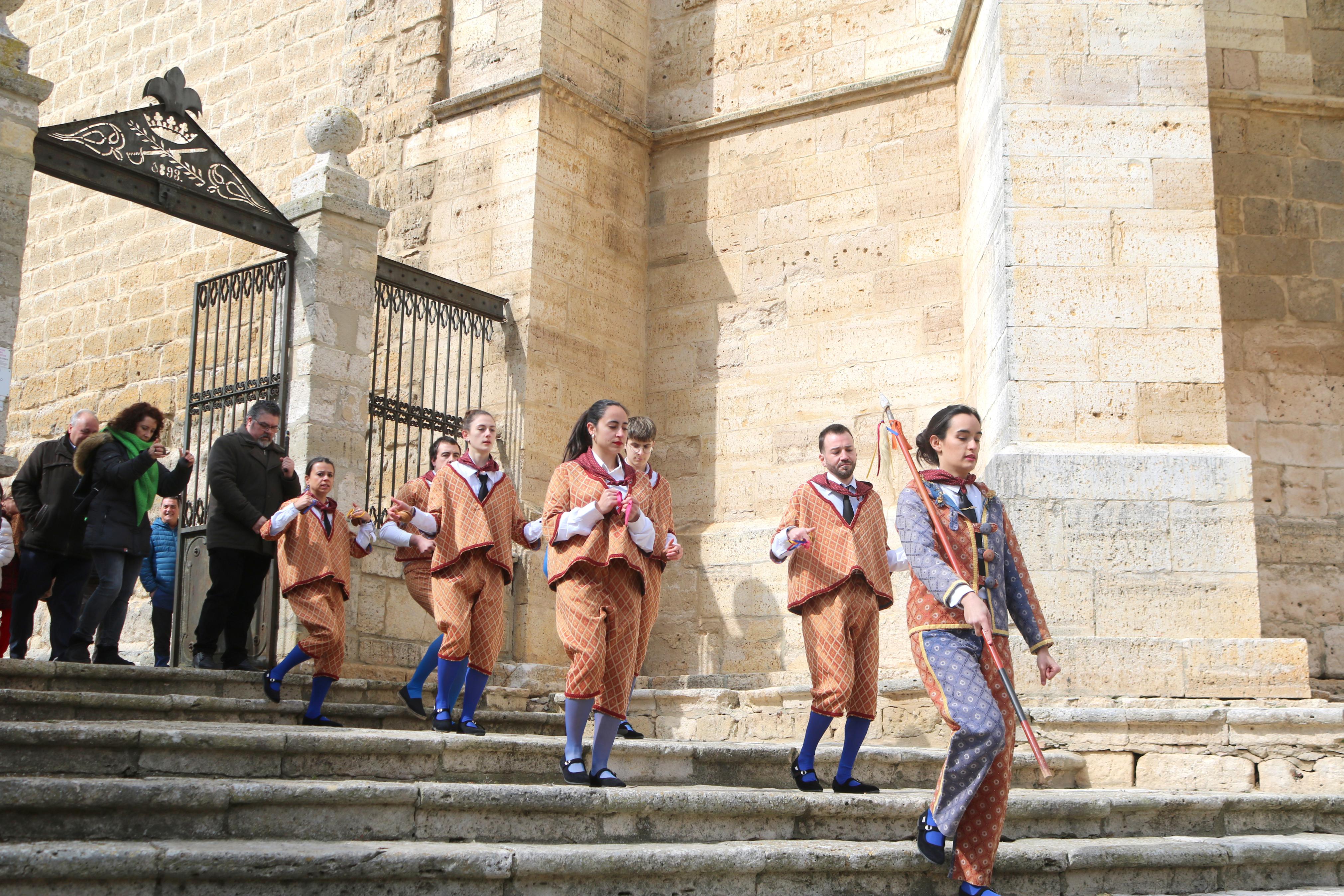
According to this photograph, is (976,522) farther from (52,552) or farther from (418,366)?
(418,366)

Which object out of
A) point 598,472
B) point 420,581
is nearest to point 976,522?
point 598,472

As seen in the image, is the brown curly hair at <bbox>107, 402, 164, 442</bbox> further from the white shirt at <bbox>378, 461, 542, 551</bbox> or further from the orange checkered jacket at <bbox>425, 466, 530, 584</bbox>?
the orange checkered jacket at <bbox>425, 466, 530, 584</bbox>

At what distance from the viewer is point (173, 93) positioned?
8258mm

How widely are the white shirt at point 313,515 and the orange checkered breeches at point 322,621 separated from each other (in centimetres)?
30

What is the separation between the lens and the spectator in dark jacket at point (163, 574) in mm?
8180

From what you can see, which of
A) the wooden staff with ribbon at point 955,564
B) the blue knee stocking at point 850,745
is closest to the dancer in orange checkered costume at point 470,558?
the blue knee stocking at point 850,745

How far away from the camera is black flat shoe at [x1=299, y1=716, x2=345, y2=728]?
20.2 ft

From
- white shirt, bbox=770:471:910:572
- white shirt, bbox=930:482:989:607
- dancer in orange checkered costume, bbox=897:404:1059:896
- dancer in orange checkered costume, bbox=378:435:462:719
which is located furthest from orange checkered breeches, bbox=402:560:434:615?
white shirt, bbox=930:482:989:607

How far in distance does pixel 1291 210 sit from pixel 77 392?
10760 mm

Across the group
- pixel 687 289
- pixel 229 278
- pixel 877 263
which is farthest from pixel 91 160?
pixel 877 263

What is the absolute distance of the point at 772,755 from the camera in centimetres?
584

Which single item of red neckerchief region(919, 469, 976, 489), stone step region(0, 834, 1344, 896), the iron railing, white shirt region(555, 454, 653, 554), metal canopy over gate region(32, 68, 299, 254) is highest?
metal canopy over gate region(32, 68, 299, 254)

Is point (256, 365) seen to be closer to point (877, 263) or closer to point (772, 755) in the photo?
point (877, 263)

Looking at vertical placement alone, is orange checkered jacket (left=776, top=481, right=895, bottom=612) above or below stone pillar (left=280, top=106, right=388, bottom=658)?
below
